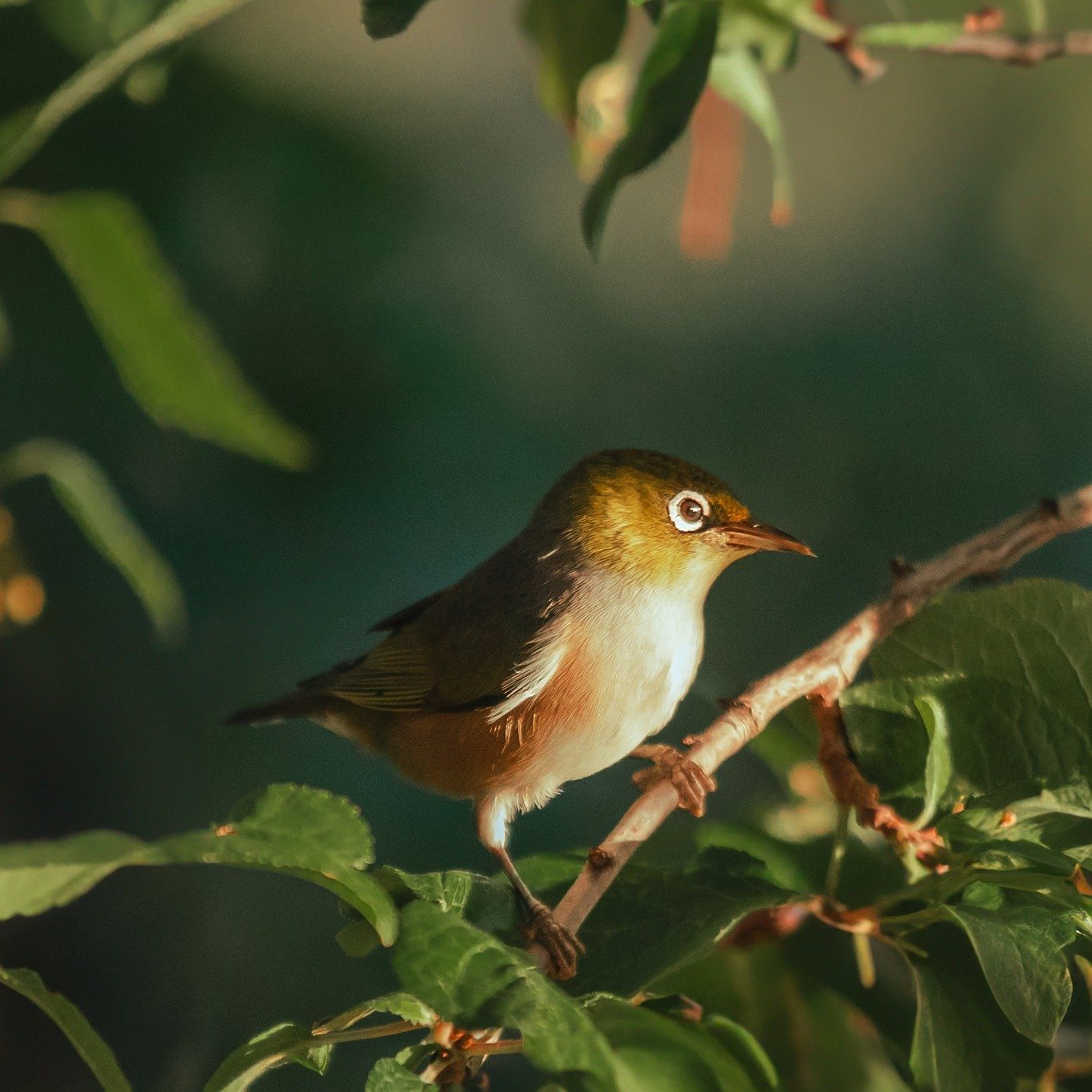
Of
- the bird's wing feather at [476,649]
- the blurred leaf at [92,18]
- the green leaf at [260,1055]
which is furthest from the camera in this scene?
the blurred leaf at [92,18]

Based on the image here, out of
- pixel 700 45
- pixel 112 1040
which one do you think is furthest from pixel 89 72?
pixel 112 1040

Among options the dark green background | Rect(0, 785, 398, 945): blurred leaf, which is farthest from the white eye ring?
the dark green background

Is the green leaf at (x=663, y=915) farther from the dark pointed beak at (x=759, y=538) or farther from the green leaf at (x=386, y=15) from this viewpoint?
the green leaf at (x=386, y=15)

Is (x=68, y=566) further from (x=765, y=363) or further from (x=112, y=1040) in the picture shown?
(x=765, y=363)

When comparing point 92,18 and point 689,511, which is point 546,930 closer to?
point 689,511

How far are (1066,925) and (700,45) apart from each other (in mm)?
428

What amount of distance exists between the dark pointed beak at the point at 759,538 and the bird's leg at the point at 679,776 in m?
0.12

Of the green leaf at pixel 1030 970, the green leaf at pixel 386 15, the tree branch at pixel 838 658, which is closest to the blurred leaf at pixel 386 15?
the green leaf at pixel 386 15

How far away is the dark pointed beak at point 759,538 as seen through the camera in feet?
2.07

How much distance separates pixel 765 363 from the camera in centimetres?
165

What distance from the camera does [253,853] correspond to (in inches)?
13.8

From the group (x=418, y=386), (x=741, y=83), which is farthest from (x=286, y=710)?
(x=418, y=386)

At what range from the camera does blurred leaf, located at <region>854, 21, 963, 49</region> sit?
0.64m

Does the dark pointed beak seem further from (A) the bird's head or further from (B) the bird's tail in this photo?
(B) the bird's tail
